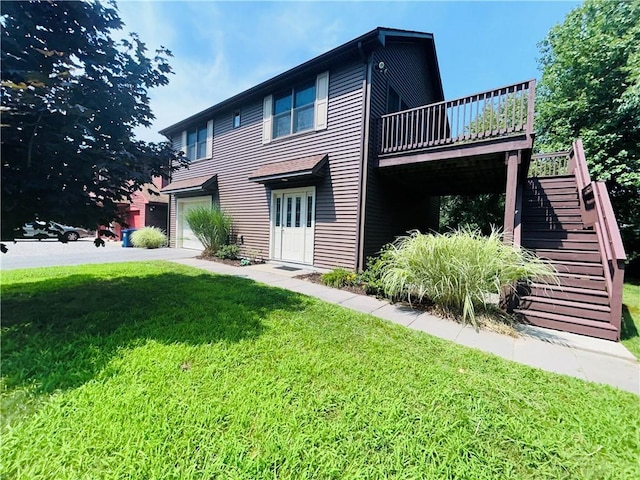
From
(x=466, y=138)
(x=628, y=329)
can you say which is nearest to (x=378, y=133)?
(x=466, y=138)

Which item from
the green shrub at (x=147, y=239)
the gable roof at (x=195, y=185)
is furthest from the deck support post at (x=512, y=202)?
the green shrub at (x=147, y=239)

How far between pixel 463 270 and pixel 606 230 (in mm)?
2718

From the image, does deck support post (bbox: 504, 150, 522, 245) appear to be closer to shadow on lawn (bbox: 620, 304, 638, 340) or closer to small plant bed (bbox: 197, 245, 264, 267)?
shadow on lawn (bbox: 620, 304, 638, 340)

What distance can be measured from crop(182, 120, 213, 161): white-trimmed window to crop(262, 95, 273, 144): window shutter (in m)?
3.19

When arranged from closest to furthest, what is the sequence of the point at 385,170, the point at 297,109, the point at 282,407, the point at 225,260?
the point at 282,407 < the point at 385,170 < the point at 297,109 < the point at 225,260

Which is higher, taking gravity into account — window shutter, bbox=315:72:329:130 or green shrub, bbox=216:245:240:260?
window shutter, bbox=315:72:329:130

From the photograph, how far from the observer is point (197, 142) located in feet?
38.0

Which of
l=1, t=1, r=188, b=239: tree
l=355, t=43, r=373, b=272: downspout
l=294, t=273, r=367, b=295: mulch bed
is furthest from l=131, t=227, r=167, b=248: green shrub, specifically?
l=355, t=43, r=373, b=272: downspout

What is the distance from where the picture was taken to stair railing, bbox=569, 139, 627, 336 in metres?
3.71

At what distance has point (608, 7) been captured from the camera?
952 centimetres

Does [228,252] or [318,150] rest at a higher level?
[318,150]

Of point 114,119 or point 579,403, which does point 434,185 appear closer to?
point 579,403

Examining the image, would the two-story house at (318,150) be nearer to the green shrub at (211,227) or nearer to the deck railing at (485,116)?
the green shrub at (211,227)

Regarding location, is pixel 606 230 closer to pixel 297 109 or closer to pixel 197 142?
pixel 297 109
